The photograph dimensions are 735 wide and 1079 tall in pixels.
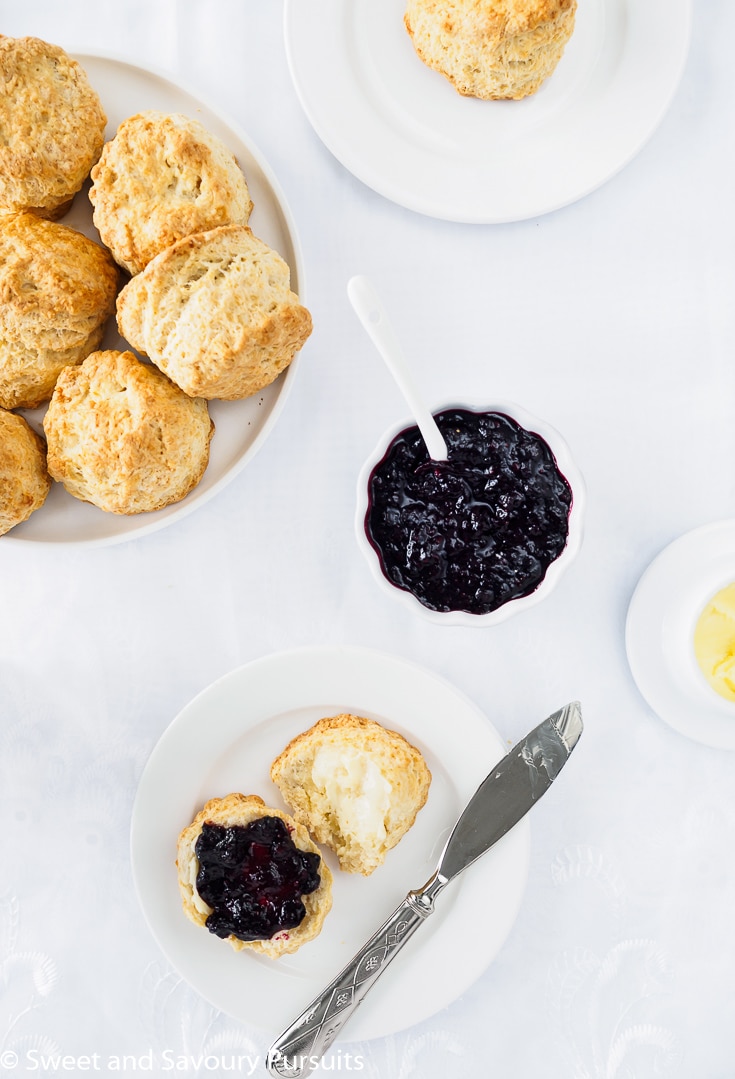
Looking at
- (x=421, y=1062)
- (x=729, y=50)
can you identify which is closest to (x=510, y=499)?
(x=729, y=50)

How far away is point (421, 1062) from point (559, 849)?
71 cm

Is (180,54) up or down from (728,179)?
down

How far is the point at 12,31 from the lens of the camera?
2131 millimetres

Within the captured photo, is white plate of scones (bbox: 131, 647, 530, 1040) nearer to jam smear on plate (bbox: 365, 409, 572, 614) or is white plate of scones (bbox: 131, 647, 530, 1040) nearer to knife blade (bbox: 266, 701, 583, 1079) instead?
knife blade (bbox: 266, 701, 583, 1079)

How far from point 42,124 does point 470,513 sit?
4.20 feet

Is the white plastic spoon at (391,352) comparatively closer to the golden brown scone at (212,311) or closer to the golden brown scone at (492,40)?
the golden brown scone at (212,311)

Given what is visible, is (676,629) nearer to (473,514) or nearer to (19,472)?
(473,514)

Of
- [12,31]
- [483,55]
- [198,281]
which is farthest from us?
[12,31]

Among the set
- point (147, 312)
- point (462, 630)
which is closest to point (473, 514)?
point (462, 630)

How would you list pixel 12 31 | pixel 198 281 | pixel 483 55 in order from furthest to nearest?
pixel 12 31, pixel 483 55, pixel 198 281

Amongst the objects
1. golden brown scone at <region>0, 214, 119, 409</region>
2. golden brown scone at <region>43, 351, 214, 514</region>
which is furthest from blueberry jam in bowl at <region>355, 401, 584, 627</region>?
golden brown scone at <region>0, 214, 119, 409</region>

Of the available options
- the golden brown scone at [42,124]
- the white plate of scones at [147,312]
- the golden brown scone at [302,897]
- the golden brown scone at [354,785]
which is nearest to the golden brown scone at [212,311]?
the white plate of scones at [147,312]

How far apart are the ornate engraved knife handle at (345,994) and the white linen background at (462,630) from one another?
19cm

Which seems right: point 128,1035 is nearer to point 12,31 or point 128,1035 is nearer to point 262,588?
point 262,588
